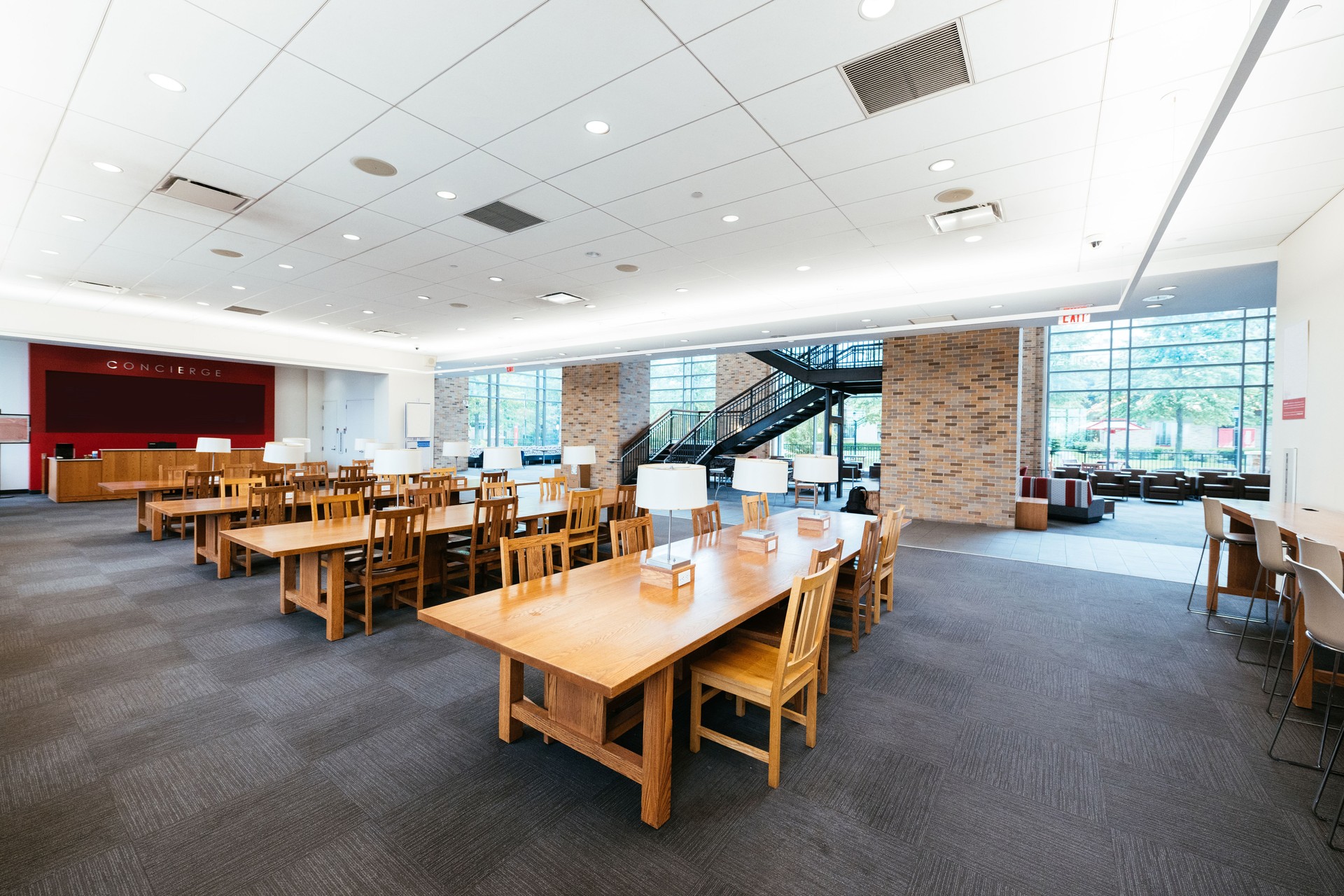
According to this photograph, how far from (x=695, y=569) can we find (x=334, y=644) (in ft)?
8.71

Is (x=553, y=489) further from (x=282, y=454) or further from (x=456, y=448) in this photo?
(x=282, y=454)

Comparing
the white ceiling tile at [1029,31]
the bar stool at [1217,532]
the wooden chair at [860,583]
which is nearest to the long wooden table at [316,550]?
the wooden chair at [860,583]

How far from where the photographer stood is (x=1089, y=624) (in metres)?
4.48

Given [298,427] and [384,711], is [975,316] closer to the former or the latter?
[384,711]

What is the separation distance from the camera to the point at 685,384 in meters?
19.2

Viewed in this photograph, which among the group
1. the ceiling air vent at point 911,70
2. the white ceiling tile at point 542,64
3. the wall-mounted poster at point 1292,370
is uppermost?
the white ceiling tile at point 542,64

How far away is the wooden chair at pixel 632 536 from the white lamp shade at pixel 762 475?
2.45 feet

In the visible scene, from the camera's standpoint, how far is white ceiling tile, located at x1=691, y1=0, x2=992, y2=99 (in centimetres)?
235

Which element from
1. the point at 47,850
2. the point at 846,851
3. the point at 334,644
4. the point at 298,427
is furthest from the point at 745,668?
the point at 298,427

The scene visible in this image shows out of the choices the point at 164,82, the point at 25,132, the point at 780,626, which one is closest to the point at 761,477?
the point at 780,626

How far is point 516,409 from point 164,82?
17744mm

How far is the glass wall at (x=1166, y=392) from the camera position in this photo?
1305 cm

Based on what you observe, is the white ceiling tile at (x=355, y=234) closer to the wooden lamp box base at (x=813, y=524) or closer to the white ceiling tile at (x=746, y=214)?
the white ceiling tile at (x=746, y=214)

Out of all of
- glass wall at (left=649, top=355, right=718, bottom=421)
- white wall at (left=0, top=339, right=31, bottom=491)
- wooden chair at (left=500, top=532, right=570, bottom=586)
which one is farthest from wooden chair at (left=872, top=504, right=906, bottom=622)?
white wall at (left=0, top=339, right=31, bottom=491)
